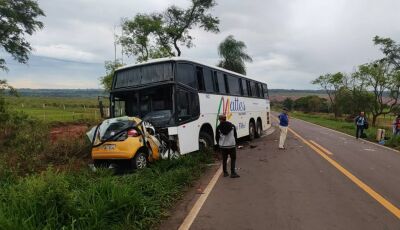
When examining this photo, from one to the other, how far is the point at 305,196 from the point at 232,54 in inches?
1418

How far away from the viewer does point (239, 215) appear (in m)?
6.79

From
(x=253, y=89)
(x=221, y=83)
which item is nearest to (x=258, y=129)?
(x=253, y=89)

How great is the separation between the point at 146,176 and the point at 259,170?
135 inches

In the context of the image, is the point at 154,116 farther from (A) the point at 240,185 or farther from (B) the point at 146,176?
(A) the point at 240,185

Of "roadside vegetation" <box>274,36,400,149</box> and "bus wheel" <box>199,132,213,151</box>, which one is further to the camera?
"roadside vegetation" <box>274,36,400,149</box>

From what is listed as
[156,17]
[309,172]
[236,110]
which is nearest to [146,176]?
[309,172]

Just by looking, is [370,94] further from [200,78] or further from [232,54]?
[200,78]

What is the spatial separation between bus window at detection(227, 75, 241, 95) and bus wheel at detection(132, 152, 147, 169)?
22.5 ft

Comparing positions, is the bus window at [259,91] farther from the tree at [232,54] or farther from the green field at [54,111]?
the tree at [232,54]

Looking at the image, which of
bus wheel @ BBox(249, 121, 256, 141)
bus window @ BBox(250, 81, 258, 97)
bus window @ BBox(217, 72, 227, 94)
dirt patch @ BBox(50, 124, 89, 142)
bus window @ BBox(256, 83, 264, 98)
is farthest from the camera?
bus window @ BBox(256, 83, 264, 98)

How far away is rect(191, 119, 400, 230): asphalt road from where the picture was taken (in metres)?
6.36

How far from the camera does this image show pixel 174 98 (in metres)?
11.7

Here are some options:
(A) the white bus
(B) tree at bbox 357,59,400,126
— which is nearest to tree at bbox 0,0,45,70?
(A) the white bus

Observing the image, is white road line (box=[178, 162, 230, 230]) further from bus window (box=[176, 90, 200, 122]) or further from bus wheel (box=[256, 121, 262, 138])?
bus wheel (box=[256, 121, 262, 138])
